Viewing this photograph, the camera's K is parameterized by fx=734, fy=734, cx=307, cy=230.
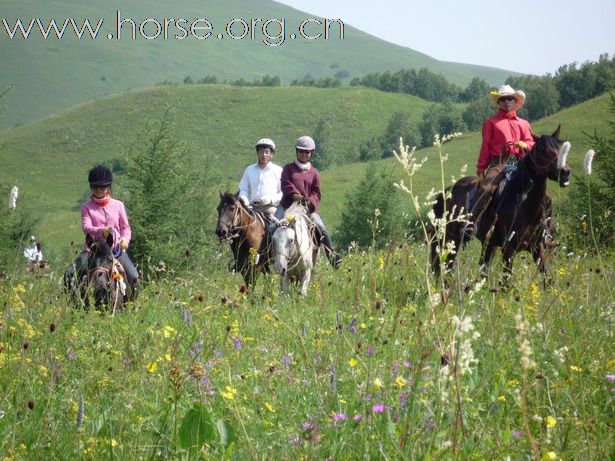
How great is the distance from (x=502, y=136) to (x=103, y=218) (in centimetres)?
557

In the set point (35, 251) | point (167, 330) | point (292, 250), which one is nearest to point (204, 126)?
point (35, 251)

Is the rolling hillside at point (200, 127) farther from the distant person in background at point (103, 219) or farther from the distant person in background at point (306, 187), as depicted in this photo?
the distant person in background at point (103, 219)

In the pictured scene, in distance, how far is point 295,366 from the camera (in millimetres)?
5039

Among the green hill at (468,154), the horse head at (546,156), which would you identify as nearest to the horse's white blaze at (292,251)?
the horse head at (546,156)

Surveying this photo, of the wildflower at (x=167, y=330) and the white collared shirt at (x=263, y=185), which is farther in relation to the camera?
the white collared shirt at (x=263, y=185)

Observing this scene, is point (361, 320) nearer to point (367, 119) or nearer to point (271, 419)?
point (271, 419)

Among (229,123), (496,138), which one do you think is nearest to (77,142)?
(229,123)

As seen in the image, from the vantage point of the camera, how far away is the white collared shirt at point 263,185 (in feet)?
42.5

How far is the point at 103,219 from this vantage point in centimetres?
962

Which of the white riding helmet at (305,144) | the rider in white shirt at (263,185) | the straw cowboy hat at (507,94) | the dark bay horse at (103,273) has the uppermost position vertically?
the straw cowboy hat at (507,94)

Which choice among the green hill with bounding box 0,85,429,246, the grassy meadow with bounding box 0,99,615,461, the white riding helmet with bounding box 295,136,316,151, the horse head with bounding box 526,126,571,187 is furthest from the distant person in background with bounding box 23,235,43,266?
the green hill with bounding box 0,85,429,246

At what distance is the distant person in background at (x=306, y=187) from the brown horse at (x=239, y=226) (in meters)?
0.64

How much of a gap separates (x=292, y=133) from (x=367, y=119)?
54.7ft

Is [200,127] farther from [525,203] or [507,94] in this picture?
[525,203]
